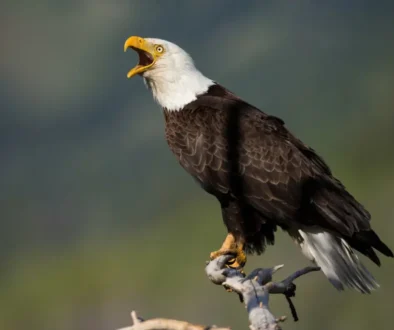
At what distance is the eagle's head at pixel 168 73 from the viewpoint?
5.18 m

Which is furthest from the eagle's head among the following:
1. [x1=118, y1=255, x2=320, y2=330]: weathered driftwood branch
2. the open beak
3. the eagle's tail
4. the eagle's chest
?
[x1=118, y1=255, x2=320, y2=330]: weathered driftwood branch

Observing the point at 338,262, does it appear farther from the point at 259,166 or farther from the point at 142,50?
the point at 142,50

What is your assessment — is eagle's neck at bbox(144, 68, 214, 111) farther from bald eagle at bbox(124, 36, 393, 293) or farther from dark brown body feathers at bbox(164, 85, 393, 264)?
dark brown body feathers at bbox(164, 85, 393, 264)

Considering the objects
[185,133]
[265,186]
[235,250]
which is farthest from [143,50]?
[235,250]

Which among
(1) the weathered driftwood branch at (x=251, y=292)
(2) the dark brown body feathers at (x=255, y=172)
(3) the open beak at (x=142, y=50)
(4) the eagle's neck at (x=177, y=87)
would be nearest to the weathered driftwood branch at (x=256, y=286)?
(1) the weathered driftwood branch at (x=251, y=292)

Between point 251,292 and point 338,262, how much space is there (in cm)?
131

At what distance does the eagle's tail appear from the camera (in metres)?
4.70

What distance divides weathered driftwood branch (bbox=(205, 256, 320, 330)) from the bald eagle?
628mm

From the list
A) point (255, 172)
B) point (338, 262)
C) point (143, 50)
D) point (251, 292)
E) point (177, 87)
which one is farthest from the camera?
point (143, 50)

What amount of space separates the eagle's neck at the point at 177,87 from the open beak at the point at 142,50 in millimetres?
82

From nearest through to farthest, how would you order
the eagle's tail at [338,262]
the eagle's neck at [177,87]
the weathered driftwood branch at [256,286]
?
the weathered driftwood branch at [256,286] < the eagle's tail at [338,262] < the eagle's neck at [177,87]

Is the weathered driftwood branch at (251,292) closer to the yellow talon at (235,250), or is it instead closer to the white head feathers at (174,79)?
the yellow talon at (235,250)

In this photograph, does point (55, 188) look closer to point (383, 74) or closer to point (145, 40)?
point (383, 74)

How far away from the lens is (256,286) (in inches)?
141
